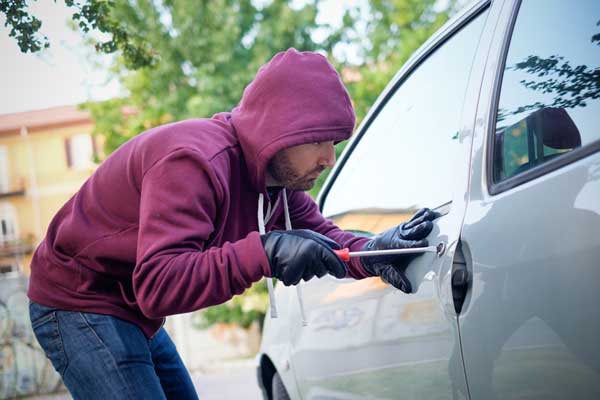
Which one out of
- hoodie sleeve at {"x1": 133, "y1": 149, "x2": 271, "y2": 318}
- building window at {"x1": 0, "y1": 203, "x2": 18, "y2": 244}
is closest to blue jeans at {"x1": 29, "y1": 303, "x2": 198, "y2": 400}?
hoodie sleeve at {"x1": 133, "y1": 149, "x2": 271, "y2": 318}

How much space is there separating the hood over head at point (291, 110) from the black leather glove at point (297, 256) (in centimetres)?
29

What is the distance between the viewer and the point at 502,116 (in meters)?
1.99

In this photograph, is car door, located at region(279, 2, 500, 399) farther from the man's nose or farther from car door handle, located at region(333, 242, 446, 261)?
the man's nose

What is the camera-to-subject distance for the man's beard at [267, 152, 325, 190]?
2293 mm

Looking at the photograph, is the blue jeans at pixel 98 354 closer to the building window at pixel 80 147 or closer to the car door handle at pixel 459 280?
the car door handle at pixel 459 280

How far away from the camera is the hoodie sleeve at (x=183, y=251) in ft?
6.31

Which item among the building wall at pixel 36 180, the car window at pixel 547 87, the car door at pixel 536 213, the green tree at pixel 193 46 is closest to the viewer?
the car door at pixel 536 213

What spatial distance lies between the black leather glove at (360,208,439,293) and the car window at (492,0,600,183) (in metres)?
0.30

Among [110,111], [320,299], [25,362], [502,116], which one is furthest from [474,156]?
[110,111]

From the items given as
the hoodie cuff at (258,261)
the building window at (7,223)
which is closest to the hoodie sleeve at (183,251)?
the hoodie cuff at (258,261)

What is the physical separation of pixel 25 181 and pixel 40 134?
341cm

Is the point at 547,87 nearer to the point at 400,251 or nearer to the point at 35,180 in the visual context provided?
the point at 400,251

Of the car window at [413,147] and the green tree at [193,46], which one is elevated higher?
the green tree at [193,46]

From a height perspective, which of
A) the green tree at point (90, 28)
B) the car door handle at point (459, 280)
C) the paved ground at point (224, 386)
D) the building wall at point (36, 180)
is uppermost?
the building wall at point (36, 180)
